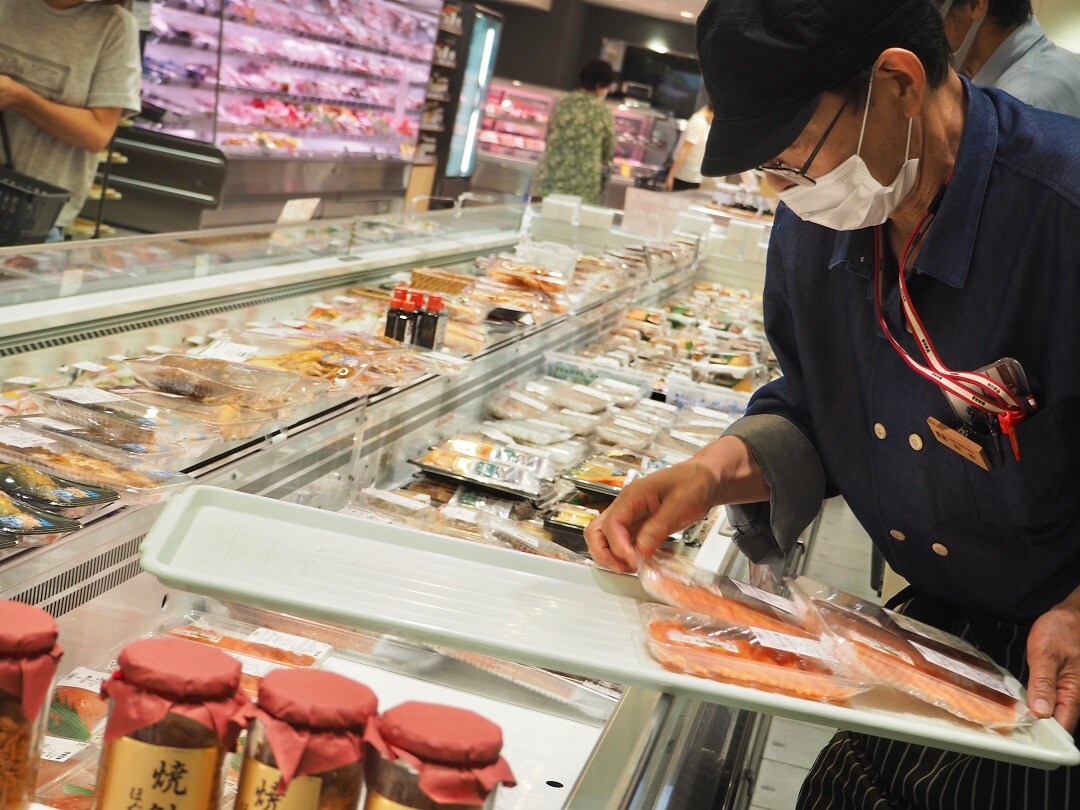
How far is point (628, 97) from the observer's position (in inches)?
702

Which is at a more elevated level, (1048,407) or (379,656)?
(1048,407)

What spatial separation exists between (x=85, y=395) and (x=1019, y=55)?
2.88 metres

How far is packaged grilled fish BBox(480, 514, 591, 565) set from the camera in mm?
2172

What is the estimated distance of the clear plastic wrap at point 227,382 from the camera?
2.10 meters

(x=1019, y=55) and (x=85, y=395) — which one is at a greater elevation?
(x=1019, y=55)

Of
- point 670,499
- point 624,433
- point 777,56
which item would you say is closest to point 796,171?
point 777,56

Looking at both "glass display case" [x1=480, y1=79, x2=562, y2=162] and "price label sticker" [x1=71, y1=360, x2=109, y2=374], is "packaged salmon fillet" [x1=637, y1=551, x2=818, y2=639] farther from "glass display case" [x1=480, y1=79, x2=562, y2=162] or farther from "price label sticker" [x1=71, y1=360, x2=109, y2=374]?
"glass display case" [x1=480, y1=79, x2=562, y2=162]

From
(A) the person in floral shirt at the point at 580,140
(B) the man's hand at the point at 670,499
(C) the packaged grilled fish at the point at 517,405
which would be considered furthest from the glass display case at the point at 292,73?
(B) the man's hand at the point at 670,499

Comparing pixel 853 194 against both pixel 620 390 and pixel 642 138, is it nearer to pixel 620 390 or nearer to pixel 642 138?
pixel 620 390

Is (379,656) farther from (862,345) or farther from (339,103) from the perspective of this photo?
(339,103)

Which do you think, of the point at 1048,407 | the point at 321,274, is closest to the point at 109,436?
the point at 1048,407

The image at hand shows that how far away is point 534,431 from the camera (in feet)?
10.4

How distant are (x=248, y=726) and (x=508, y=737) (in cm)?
88

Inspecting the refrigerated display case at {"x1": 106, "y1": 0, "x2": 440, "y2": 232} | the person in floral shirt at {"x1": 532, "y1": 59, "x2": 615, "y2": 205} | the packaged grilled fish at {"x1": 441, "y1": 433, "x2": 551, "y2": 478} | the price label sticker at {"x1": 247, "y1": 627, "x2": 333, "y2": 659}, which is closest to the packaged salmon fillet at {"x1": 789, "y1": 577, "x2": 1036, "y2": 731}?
the price label sticker at {"x1": 247, "y1": 627, "x2": 333, "y2": 659}
